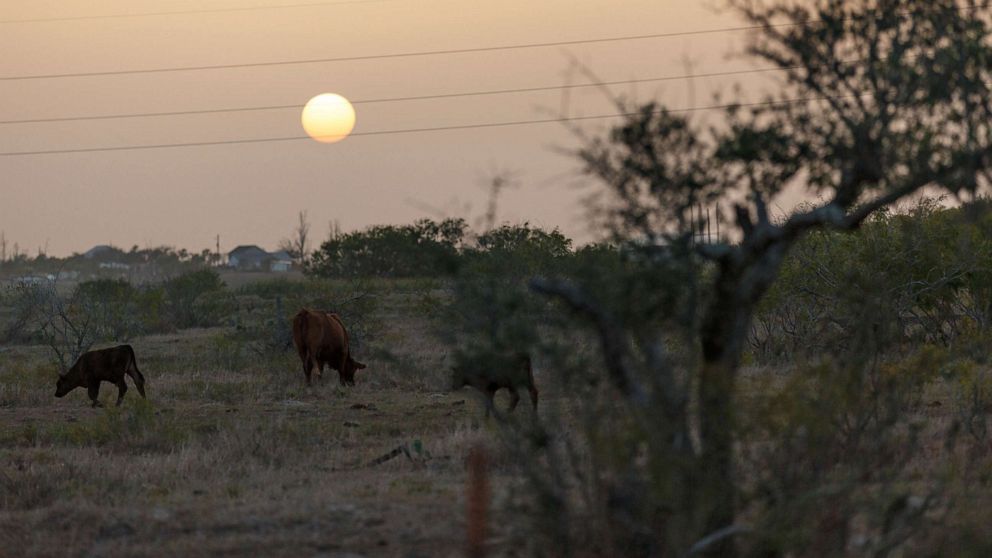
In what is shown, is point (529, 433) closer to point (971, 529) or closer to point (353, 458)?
point (971, 529)

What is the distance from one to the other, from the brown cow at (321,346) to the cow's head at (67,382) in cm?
348

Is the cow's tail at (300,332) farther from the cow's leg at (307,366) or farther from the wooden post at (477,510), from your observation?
the wooden post at (477,510)

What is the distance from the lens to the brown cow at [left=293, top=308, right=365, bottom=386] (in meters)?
20.4

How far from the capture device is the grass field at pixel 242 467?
8.57 meters

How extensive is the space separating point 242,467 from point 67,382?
8122 millimetres

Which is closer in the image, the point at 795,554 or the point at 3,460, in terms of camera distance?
the point at 795,554

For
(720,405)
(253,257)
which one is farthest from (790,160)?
(253,257)

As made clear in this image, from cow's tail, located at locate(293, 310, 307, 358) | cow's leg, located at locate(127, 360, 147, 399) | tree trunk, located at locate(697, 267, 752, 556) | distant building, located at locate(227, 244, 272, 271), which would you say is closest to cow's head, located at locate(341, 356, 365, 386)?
cow's tail, located at locate(293, 310, 307, 358)

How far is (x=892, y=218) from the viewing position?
2355cm

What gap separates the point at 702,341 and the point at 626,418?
80 centimetres

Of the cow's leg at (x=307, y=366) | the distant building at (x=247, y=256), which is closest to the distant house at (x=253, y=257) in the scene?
the distant building at (x=247, y=256)

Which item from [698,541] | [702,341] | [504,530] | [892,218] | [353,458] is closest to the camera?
[698,541]

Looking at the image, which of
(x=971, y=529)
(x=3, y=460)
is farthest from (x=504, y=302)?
(x=3, y=460)

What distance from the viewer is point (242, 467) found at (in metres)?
11.9
